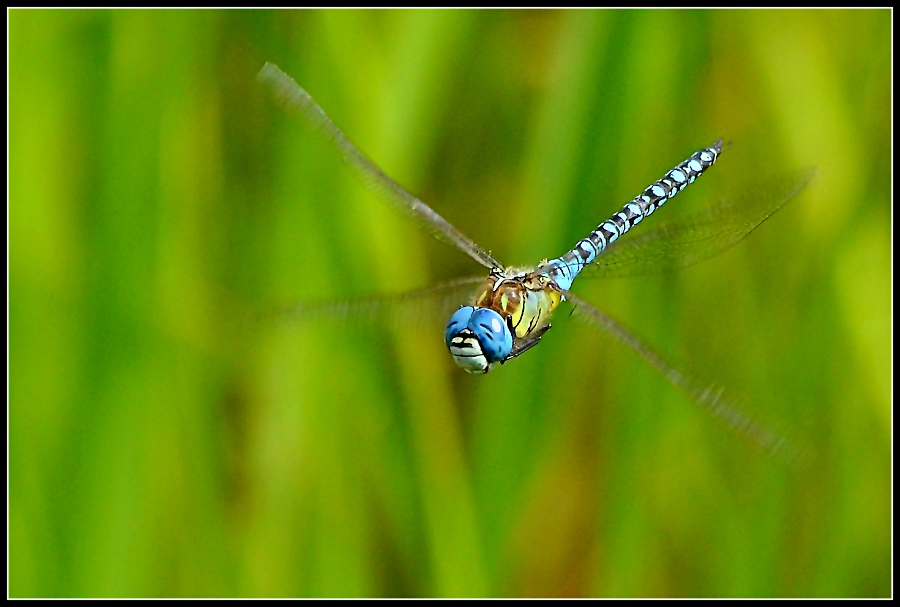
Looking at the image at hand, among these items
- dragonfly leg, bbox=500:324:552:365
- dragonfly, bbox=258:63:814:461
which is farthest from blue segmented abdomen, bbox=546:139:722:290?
dragonfly leg, bbox=500:324:552:365

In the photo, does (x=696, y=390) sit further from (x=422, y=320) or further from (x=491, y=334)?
(x=422, y=320)

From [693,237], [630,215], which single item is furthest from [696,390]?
[630,215]

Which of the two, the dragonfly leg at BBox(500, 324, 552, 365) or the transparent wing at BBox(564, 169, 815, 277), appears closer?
the dragonfly leg at BBox(500, 324, 552, 365)

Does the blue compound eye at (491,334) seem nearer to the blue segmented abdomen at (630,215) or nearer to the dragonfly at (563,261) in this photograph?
the dragonfly at (563,261)

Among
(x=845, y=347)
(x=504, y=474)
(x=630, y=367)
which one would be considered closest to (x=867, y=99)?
(x=845, y=347)

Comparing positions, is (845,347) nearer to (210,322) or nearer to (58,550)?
(210,322)

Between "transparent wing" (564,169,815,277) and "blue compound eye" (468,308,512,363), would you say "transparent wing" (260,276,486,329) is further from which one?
"transparent wing" (564,169,815,277)

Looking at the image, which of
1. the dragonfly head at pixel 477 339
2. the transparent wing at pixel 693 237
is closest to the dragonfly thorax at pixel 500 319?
the dragonfly head at pixel 477 339
